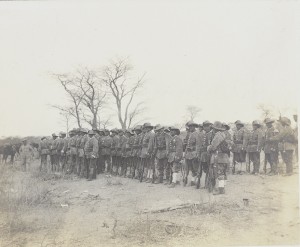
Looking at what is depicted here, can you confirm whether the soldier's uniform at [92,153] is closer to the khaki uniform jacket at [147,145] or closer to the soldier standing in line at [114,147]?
the soldier standing in line at [114,147]

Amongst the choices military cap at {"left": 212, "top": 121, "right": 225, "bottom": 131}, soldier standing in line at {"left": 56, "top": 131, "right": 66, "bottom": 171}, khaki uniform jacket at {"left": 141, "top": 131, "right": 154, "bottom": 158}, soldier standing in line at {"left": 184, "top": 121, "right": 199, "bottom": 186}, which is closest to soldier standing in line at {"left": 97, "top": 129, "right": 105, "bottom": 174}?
soldier standing in line at {"left": 56, "top": 131, "right": 66, "bottom": 171}

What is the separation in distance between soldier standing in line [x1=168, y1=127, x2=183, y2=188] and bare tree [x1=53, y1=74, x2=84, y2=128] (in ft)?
10.4

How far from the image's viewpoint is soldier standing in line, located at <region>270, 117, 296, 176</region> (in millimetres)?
9773

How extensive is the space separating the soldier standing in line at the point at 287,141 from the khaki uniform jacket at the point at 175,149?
8.50 ft

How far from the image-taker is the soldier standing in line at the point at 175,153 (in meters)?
10.2

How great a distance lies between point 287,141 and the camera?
10.1 m

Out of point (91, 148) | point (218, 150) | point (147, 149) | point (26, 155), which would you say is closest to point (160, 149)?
point (147, 149)

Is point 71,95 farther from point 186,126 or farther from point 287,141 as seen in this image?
point 287,141

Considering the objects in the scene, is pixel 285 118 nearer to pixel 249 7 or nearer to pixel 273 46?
pixel 273 46

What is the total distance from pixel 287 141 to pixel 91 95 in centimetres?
819

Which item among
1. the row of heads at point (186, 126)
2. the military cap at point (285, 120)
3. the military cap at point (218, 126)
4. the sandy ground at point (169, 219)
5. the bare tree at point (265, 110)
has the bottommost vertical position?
the sandy ground at point (169, 219)

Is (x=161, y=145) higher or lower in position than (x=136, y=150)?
higher

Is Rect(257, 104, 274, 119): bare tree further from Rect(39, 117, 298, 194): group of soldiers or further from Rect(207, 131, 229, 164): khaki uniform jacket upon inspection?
Rect(207, 131, 229, 164): khaki uniform jacket

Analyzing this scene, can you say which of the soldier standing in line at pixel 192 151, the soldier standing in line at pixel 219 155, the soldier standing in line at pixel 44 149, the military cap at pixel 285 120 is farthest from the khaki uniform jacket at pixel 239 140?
the soldier standing in line at pixel 44 149
